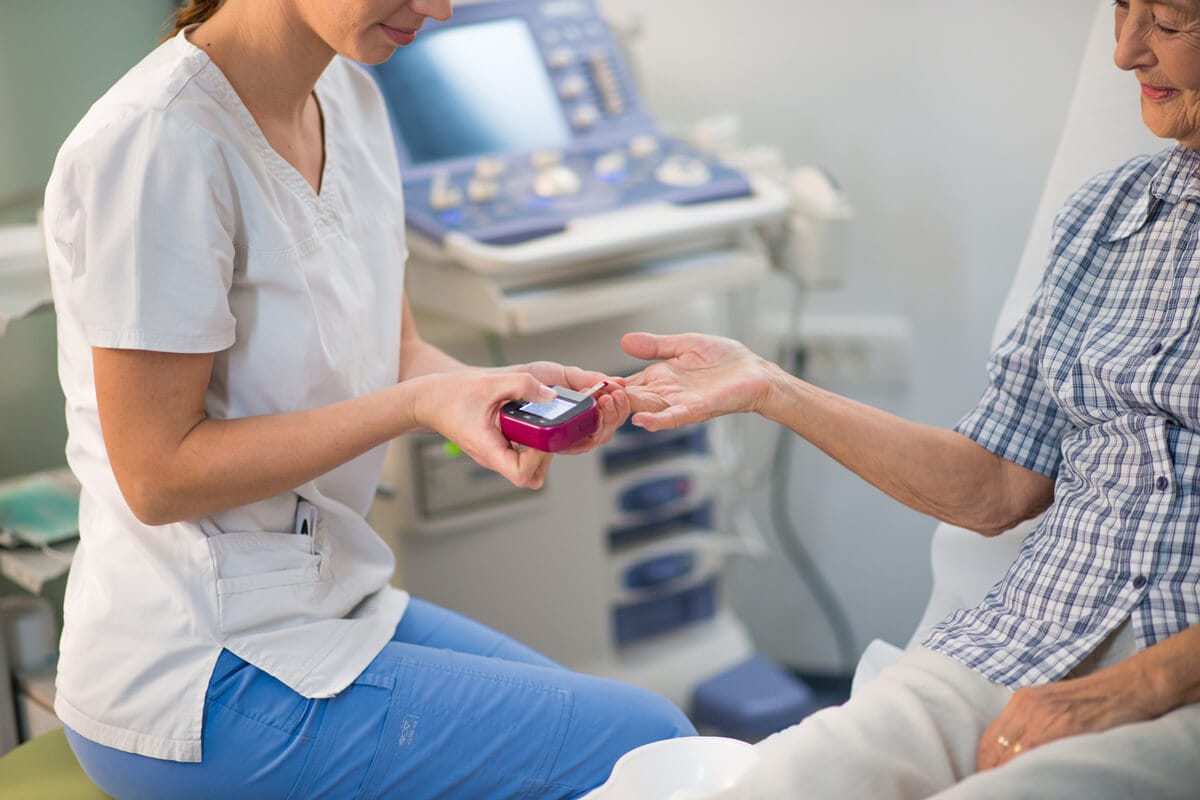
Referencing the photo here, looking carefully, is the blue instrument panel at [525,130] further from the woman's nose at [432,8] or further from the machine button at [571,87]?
the woman's nose at [432,8]

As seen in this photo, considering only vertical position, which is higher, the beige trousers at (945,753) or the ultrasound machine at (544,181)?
the ultrasound machine at (544,181)

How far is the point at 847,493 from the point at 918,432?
45.2 inches

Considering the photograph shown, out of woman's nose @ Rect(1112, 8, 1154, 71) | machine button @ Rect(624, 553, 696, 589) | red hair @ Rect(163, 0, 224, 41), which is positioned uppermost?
woman's nose @ Rect(1112, 8, 1154, 71)

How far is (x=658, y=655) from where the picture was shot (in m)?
2.13

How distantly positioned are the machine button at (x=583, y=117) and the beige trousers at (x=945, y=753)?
1083mm

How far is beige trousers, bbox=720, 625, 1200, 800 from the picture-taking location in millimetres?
922

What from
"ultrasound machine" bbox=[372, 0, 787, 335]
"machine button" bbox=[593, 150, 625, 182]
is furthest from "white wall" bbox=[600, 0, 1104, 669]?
"machine button" bbox=[593, 150, 625, 182]

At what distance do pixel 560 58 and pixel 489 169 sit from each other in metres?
0.27

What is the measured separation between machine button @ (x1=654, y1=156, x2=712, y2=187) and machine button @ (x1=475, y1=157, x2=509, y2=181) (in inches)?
8.9

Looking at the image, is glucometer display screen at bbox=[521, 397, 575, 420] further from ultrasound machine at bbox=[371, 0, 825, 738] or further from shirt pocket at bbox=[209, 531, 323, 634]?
ultrasound machine at bbox=[371, 0, 825, 738]

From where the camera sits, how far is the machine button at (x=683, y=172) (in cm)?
182

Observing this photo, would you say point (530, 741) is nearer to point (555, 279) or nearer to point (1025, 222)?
point (555, 279)

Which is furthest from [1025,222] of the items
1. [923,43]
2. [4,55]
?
[4,55]

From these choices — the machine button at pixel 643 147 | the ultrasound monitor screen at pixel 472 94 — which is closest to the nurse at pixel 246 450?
the ultrasound monitor screen at pixel 472 94
